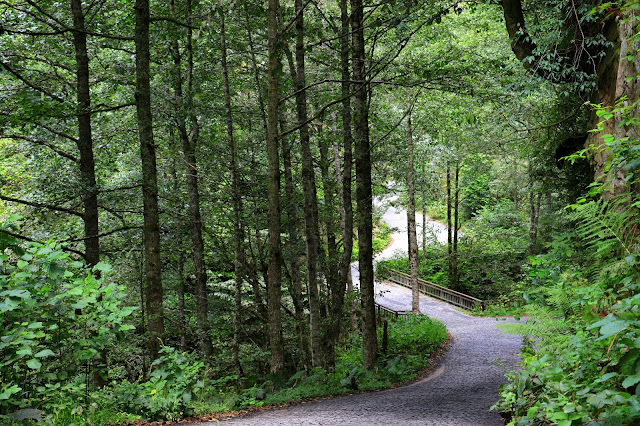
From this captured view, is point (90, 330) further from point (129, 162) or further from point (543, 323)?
point (129, 162)

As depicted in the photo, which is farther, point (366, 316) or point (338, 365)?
point (338, 365)

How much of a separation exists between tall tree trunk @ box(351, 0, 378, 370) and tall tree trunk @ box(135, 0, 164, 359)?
4626 millimetres

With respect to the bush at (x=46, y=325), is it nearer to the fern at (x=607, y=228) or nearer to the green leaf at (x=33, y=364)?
the green leaf at (x=33, y=364)

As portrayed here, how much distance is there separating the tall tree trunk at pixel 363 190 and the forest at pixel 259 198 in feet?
0.19

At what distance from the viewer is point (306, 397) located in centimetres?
862

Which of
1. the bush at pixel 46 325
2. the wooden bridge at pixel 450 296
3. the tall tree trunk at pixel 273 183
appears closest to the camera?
the bush at pixel 46 325

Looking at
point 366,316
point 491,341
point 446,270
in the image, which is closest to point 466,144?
point 491,341

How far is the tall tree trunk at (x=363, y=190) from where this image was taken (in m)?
11.0

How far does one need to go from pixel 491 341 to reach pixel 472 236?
15.4 meters

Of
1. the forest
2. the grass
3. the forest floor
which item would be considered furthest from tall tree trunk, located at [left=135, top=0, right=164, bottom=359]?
the forest floor

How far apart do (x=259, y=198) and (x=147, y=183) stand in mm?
5802

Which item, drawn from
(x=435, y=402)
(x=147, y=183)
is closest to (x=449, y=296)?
(x=435, y=402)

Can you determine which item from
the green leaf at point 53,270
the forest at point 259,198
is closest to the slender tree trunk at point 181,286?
the forest at point 259,198

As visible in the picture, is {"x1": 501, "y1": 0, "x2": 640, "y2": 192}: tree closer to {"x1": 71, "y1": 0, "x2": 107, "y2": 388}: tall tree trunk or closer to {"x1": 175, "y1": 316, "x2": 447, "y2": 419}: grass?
{"x1": 175, "y1": 316, "x2": 447, "y2": 419}: grass
